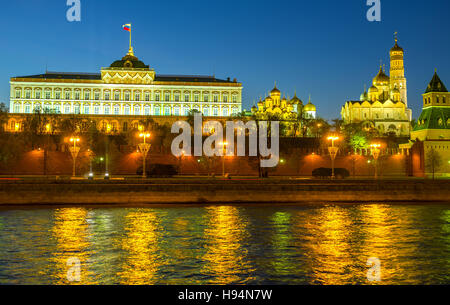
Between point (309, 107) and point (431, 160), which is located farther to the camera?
point (309, 107)

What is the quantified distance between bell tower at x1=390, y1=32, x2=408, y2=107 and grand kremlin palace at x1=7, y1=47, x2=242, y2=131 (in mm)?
43159

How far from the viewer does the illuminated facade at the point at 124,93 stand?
11081 cm

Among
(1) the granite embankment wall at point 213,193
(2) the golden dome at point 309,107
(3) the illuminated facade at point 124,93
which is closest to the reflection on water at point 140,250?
(1) the granite embankment wall at point 213,193

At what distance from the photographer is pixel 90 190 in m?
32.2

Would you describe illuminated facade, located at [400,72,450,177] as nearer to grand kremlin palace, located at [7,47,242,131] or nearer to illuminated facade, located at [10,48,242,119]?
grand kremlin palace, located at [7,47,242,131]

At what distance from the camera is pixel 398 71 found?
421ft

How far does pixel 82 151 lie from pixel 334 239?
43.8 meters

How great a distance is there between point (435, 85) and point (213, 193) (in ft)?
175

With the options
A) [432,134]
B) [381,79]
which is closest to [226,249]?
[432,134]

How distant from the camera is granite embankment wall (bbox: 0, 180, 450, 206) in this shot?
31828mm

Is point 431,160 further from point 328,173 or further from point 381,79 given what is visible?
point 381,79

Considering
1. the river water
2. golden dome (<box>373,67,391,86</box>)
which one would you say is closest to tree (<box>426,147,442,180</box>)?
the river water
